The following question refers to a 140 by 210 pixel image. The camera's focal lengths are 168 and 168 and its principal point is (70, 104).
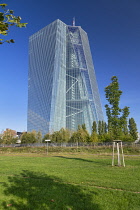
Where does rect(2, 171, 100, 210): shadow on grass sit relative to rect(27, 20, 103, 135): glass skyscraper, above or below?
below

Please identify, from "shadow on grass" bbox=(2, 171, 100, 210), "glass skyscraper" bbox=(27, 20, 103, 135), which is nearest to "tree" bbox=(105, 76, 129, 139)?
"shadow on grass" bbox=(2, 171, 100, 210)

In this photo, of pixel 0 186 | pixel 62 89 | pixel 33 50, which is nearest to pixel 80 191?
pixel 0 186

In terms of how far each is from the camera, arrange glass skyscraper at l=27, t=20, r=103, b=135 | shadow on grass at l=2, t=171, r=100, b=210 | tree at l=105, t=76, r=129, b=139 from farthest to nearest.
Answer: glass skyscraper at l=27, t=20, r=103, b=135 < tree at l=105, t=76, r=129, b=139 < shadow on grass at l=2, t=171, r=100, b=210

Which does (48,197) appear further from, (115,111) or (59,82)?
(59,82)

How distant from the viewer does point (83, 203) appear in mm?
5285

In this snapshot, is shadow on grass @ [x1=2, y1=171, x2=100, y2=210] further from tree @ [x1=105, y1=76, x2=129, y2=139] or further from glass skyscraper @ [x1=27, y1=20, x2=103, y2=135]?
glass skyscraper @ [x1=27, y1=20, x2=103, y2=135]

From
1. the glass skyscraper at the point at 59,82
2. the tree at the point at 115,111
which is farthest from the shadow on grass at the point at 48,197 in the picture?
the glass skyscraper at the point at 59,82

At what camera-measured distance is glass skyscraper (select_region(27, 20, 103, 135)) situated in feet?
326

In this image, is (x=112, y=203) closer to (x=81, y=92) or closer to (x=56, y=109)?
(x=56, y=109)

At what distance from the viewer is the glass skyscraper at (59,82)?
99250mm

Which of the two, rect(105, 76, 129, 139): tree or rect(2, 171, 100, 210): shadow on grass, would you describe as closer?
rect(2, 171, 100, 210): shadow on grass

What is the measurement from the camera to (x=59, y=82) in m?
105

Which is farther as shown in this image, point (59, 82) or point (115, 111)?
point (59, 82)

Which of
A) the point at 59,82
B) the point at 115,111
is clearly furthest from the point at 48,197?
the point at 59,82
